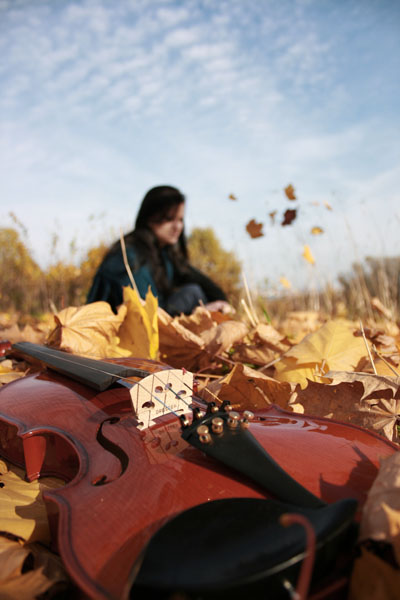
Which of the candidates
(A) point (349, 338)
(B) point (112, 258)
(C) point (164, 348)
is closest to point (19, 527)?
(C) point (164, 348)

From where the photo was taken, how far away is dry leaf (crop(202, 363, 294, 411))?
3.29ft

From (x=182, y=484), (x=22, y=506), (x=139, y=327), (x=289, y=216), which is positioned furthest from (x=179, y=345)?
(x=289, y=216)

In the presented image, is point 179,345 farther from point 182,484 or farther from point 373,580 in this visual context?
point 373,580

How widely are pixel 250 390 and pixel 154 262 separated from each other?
2.74 metres

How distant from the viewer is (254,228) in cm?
253

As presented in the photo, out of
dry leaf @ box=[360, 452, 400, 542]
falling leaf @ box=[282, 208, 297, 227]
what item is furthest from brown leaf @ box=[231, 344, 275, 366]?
falling leaf @ box=[282, 208, 297, 227]

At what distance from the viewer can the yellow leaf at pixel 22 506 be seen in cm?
67

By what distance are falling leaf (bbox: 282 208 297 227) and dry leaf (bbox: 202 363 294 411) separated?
6.30 feet

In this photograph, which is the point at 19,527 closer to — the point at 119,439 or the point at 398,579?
the point at 119,439

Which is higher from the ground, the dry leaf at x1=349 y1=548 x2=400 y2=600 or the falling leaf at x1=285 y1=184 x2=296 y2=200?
the falling leaf at x1=285 y1=184 x2=296 y2=200

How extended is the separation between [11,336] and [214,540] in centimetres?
170

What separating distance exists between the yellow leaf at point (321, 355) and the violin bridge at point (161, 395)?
16.9 inches

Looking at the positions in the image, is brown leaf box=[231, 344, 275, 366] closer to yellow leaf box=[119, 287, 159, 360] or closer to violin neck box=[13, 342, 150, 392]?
yellow leaf box=[119, 287, 159, 360]

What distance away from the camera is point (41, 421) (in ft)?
2.95
